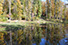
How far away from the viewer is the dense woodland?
1351 inches

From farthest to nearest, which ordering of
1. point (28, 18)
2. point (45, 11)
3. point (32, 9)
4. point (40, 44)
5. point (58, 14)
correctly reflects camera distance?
point (45, 11)
point (58, 14)
point (32, 9)
point (28, 18)
point (40, 44)

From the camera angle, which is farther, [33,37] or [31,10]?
[31,10]

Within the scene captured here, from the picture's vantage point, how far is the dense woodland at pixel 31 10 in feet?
113

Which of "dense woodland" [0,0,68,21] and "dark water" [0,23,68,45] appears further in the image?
"dense woodland" [0,0,68,21]

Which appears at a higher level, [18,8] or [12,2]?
[12,2]

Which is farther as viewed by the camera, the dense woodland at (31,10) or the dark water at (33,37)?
the dense woodland at (31,10)

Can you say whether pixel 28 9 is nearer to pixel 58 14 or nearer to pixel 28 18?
pixel 28 18

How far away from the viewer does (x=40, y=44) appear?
7277 mm

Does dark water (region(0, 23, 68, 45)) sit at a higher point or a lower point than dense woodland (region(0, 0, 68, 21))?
lower

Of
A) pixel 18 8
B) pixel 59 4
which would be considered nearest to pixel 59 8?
pixel 59 4

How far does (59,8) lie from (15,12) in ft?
72.7

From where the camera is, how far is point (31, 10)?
41.6 metres

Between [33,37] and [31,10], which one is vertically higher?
[31,10]

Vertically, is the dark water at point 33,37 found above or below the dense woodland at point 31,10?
below
